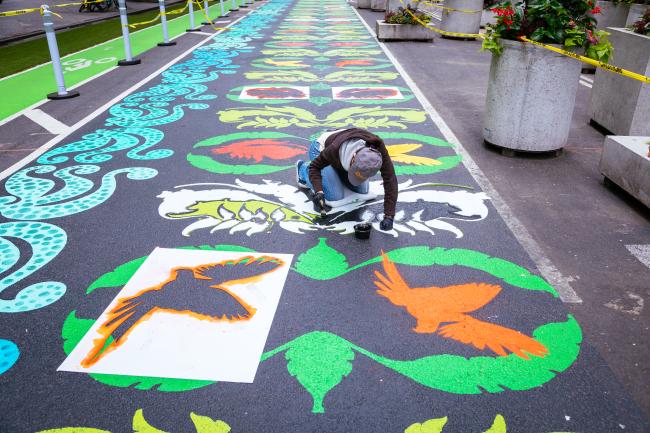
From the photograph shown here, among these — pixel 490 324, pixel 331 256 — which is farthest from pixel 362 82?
pixel 490 324

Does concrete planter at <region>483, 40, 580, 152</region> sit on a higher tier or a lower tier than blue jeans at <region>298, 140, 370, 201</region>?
higher

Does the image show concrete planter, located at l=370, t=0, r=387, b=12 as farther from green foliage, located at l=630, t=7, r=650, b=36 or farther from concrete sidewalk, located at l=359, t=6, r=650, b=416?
green foliage, located at l=630, t=7, r=650, b=36

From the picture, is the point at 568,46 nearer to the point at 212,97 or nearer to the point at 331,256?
the point at 331,256

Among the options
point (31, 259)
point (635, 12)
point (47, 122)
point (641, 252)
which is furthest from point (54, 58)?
point (635, 12)

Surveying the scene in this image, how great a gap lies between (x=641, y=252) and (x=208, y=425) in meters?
3.53

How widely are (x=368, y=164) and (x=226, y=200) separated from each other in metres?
1.58

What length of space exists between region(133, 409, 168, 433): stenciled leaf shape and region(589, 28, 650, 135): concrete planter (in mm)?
6490

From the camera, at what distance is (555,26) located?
5.68 meters

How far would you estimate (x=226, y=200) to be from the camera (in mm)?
4922

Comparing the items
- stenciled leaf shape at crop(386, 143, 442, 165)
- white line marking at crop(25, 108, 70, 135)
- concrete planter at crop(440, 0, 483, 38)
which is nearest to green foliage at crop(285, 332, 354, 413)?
stenciled leaf shape at crop(386, 143, 442, 165)

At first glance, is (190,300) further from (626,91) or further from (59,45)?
(59,45)

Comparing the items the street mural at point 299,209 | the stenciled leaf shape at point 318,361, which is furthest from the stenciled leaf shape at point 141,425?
the street mural at point 299,209

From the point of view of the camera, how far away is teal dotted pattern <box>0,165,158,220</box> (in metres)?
4.66

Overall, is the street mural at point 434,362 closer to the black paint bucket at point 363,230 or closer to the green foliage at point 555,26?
the black paint bucket at point 363,230
